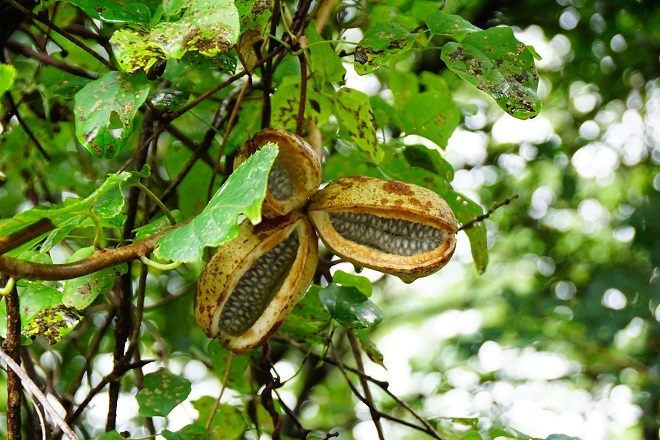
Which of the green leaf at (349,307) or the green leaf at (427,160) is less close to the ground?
the green leaf at (427,160)

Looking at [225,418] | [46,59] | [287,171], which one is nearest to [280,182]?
[287,171]

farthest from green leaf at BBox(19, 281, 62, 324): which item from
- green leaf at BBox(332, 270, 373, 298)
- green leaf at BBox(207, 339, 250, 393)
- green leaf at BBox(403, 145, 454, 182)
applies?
green leaf at BBox(403, 145, 454, 182)

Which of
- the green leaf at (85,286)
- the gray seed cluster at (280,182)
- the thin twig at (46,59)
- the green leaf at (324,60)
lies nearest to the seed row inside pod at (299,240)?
the gray seed cluster at (280,182)

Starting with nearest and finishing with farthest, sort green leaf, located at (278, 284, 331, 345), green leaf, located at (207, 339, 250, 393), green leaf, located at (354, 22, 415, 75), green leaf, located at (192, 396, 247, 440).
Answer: green leaf, located at (354, 22, 415, 75)
green leaf, located at (278, 284, 331, 345)
green leaf, located at (207, 339, 250, 393)
green leaf, located at (192, 396, 247, 440)

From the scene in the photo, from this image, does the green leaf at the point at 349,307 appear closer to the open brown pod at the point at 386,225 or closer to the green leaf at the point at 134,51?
the open brown pod at the point at 386,225

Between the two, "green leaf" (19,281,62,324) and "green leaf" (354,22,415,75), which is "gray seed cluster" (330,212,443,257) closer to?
"green leaf" (354,22,415,75)

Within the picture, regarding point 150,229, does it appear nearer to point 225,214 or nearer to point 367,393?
point 225,214

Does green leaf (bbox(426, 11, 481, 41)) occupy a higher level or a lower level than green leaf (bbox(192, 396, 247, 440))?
higher
